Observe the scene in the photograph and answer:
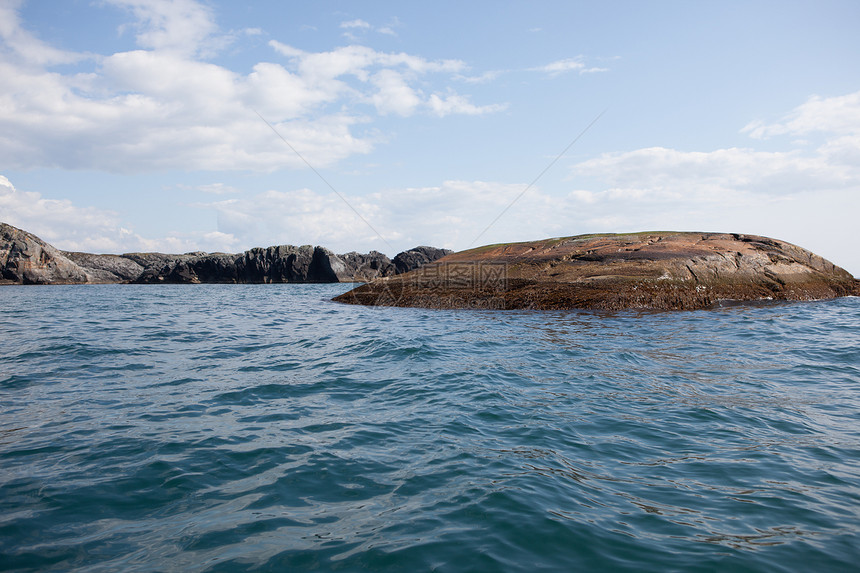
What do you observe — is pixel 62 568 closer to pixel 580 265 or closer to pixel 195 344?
pixel 195 344

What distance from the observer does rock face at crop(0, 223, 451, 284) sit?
59.9 m

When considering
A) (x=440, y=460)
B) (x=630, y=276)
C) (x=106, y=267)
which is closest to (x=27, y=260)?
(x=106, y=267)

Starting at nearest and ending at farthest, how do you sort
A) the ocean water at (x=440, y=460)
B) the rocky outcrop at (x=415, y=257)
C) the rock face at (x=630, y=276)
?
the ocean water at (x=440, y=460) < the rock face at (x=630, y=276) < the rocky outcrop at (x=415, y=257)

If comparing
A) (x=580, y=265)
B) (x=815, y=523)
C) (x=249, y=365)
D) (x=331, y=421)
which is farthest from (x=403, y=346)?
(x=580, y=265)

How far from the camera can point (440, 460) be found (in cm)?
360

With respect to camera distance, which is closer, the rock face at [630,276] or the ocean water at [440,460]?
the ocean water at [440,460]

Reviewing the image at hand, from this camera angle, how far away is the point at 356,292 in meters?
16.9

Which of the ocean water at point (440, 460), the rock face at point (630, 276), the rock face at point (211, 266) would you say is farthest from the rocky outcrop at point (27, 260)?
the ocean water at point (440, 460)

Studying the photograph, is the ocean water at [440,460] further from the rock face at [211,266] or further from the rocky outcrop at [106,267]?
the rocky outcrop at [106,267]

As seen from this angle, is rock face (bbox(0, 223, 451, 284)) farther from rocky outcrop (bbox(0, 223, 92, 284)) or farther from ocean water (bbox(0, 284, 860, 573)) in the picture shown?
ocean water (bbox(0, 284, 860, 573))

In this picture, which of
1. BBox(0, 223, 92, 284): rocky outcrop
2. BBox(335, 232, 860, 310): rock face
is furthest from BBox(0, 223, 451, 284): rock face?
BBox(335, 232, 860, 310): rock face

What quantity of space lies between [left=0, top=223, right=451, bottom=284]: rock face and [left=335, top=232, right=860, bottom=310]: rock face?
135 feet

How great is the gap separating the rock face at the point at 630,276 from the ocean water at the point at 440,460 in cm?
428

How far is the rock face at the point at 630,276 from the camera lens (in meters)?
11.8
